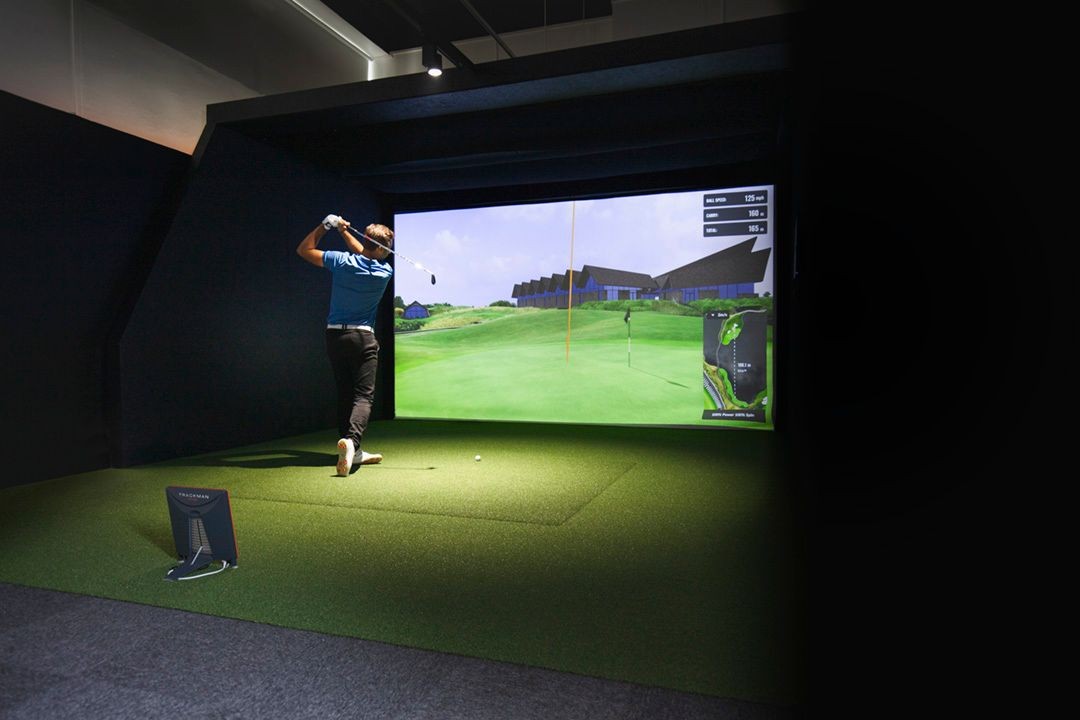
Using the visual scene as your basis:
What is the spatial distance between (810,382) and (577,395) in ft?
19.9

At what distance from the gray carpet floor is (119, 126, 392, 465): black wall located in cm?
290

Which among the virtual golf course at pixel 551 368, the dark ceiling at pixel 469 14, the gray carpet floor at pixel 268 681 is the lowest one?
the gray carpet floor at pixel 268 681

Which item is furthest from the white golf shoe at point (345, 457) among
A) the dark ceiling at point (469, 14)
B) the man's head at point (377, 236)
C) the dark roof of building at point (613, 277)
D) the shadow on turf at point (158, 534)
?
the dark ceiling at point (469, 14)

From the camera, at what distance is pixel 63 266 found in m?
4.01

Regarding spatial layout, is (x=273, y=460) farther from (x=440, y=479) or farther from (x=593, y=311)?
(x=593, y=311)

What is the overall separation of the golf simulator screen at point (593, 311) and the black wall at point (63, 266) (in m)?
3.13

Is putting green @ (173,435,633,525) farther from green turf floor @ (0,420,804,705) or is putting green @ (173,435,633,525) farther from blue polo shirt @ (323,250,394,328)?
blue polo shirt @ (323,250,394,328)

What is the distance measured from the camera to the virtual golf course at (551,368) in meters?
6.62

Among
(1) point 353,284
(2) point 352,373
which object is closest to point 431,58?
(1) point 353,284

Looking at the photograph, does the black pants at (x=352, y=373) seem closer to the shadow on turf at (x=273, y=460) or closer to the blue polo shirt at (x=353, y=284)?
the blue polo shirt at (x=353, y=284)

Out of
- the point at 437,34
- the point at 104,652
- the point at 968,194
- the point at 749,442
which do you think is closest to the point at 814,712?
the point at 968,194

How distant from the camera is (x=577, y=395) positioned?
697 centimetres

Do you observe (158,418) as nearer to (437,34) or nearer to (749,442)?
(437,34)

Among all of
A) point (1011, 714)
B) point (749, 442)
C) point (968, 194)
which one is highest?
point (968, 194)
